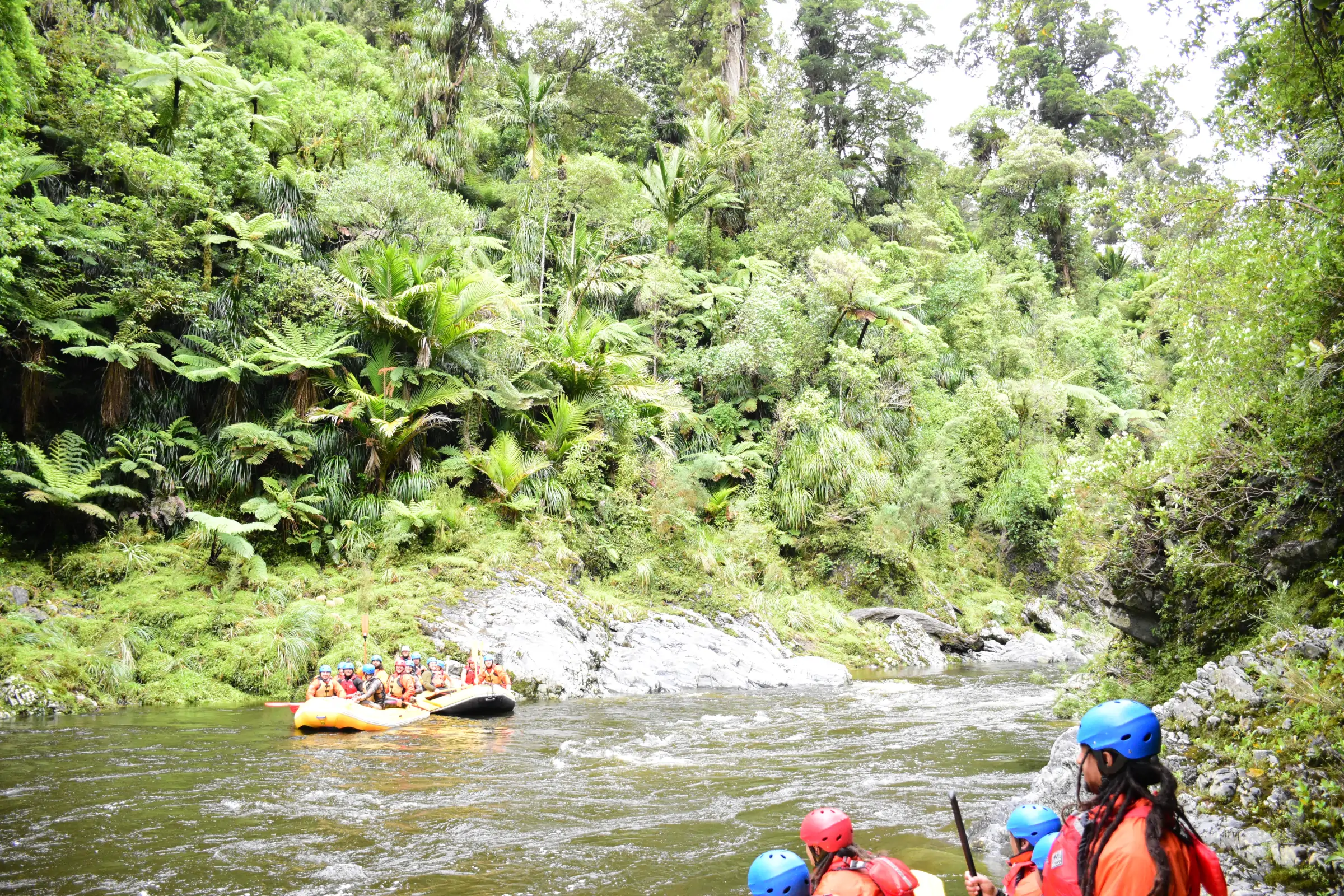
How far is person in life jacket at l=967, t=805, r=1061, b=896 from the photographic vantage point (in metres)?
3.27

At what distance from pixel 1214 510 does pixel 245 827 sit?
27.2ft

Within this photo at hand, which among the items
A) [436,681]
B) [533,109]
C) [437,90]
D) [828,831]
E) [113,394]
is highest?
[437,90]

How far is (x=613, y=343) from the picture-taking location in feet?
64.5

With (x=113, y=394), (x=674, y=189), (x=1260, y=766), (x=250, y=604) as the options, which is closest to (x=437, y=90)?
(x=674, y=189)

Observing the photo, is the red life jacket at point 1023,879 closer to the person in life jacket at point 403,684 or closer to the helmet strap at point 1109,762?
the helmet strap at point 1109,762

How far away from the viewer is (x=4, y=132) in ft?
38.1

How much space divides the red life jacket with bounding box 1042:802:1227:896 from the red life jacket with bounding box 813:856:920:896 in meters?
0.52

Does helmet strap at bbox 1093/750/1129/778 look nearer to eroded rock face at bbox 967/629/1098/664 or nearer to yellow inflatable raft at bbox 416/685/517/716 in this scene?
yellow inflatable raft at bbox 416/685/517/716

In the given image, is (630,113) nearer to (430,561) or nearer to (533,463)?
(533,463)

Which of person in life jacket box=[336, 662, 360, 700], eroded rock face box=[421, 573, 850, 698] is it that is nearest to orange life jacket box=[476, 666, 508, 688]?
eroded rock face box=[421, 573, 850, 698]

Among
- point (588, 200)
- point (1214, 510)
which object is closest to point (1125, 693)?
point (1214, 510)

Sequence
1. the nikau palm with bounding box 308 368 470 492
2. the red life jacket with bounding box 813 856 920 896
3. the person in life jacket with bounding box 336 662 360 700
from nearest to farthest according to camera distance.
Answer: the red life jacket with bounding box 813 856 920 896 < the person in life jacket with bounding box 336 662 360 700 < the nikau palm with bounding box 308 368 470 492

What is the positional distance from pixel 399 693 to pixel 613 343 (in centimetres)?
1049

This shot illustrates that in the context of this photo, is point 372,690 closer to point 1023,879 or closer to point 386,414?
point 386,414
